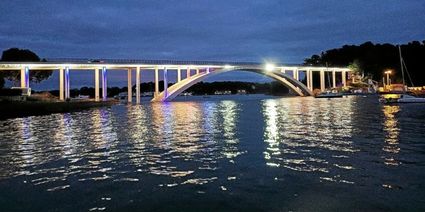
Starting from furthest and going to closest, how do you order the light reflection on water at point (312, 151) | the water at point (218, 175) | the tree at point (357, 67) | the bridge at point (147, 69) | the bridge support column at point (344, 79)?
the bridge support column at point (344, 79), the tree at point (357, 67), the bridge at point (147, 69), the light reflection on water at point (312, 151), the water at point (218, 175)

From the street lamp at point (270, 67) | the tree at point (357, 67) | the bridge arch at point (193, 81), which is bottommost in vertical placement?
the bridge arch at point (193, 81)

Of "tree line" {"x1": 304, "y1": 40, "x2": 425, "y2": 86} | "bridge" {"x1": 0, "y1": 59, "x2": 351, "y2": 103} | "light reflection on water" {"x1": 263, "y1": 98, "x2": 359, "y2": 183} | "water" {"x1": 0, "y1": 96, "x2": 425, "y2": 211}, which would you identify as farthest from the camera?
"tree line" {"x1": 304, "y1": 40, "x2": 425, "y2": 86}

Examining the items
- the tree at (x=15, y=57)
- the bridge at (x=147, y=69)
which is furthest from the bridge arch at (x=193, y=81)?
the tree at (x=15, y=57)

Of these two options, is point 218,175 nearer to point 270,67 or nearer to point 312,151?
point 312,151

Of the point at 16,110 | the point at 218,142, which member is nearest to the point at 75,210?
the point at 218,142

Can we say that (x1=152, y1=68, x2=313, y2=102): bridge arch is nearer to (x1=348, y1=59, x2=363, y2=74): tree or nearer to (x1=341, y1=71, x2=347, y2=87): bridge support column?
(x1=348, y1=59, x2=363, y2=74): tree

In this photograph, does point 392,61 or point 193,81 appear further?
point 392,61

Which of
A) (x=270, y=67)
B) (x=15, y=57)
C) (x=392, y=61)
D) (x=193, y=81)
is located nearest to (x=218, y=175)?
(x=193, y=81)

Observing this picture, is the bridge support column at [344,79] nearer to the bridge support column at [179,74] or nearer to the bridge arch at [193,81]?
the bridge arch at [193,81]

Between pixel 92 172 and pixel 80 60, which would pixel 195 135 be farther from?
pixel 80 60

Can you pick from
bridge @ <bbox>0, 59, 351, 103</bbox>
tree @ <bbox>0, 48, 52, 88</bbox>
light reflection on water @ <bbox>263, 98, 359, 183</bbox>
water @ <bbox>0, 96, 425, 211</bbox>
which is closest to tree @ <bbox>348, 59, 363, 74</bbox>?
bridge @ <bbox>0, 59, 351, 103</bbox>

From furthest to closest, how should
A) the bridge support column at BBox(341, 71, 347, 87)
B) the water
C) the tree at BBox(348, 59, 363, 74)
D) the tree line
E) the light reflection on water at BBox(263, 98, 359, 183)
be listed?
the bridge support column at BBox(341, 71, 347, 87), the tree at BBox(348, 59, 363, 74), the tree line, the light reflection on water at BBox(263, 98, 359, 183), the water

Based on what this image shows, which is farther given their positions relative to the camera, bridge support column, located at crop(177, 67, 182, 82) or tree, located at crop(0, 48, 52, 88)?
bridge support column, located at crop(177, 67, 182, 82)

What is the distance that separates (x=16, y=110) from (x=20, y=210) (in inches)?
1728
